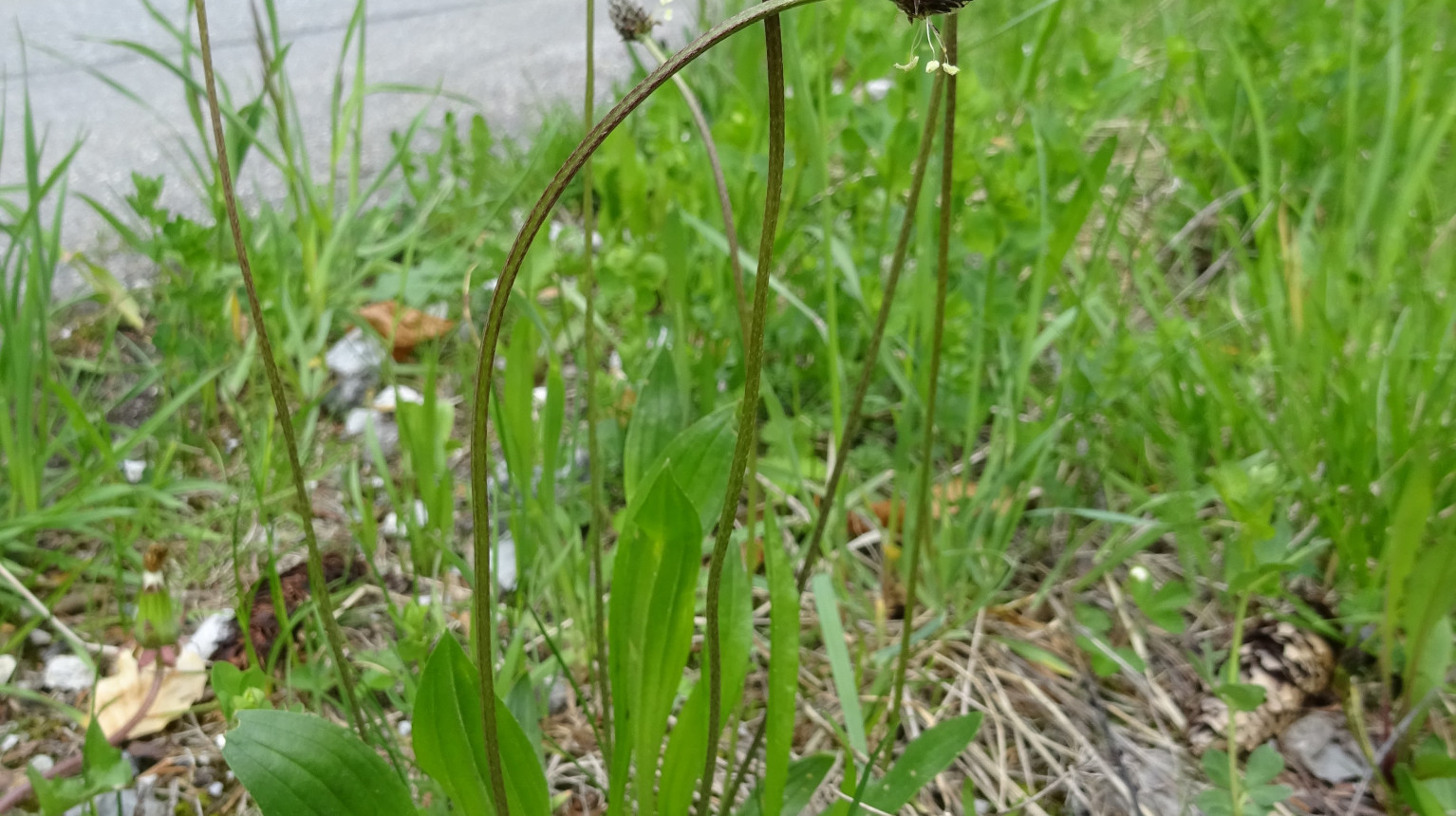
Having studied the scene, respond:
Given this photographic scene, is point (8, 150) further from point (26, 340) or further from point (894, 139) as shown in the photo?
point (894, 139)

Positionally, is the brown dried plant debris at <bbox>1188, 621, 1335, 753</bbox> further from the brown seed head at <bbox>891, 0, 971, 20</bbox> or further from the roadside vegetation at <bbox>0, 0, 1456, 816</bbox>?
the brown seed head at <bbox>891, 0, 971, 20</bbox>

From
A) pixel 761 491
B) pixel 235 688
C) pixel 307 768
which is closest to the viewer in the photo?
pixel 307 768

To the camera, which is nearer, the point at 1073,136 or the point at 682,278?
the point at 682,278

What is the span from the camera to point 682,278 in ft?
4.54

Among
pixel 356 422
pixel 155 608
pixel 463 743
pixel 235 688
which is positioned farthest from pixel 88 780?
pixel 356 422

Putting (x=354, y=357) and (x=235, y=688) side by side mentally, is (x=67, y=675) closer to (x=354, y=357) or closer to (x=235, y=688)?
(x=235, y=688)

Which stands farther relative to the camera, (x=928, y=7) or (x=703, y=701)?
(x=703, y=701)

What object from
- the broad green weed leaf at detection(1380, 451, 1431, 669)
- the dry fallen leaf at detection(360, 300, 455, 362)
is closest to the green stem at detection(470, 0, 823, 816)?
the broad green weed leaf at detection(1380, 451, 1431, 669)

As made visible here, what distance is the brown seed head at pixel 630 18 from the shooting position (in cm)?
89

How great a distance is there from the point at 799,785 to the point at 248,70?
97.7 inches

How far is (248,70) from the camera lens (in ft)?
8.32

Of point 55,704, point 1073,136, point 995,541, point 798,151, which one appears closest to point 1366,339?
point 1073,136

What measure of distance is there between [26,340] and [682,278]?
2.90ft

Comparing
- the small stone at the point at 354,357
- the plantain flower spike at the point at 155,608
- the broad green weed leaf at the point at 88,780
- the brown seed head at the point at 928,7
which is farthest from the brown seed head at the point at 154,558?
the brown seed head at the point at 928,7
